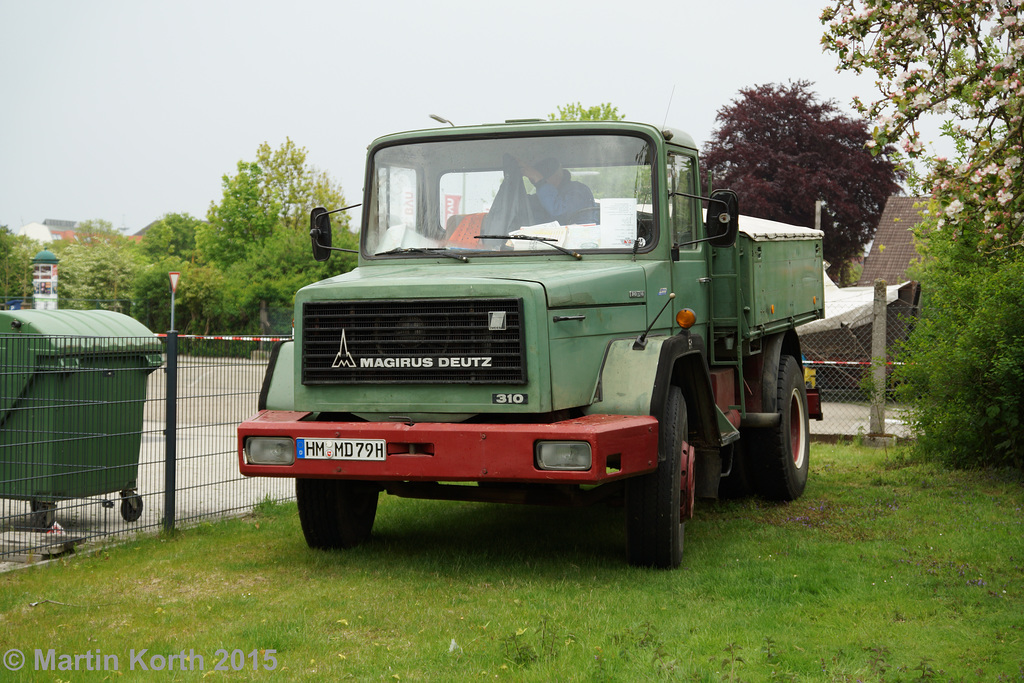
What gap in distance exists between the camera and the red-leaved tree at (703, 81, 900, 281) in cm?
3706

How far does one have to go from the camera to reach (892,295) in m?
22.9

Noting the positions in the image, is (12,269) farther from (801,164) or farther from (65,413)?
(65,413)

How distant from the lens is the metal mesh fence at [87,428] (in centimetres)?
726

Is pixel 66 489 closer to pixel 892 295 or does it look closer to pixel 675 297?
pixel 675 297

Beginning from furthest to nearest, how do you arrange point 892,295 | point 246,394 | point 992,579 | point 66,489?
point 892,295 < point 246,394 < point 66,489 < point 992,579

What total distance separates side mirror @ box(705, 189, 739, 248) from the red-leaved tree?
99.4 feet

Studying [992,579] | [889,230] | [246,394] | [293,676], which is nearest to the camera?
[293,676]

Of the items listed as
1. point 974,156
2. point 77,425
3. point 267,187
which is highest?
point 267,187

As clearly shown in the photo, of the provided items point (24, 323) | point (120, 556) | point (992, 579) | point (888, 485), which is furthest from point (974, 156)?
point (24, 323)

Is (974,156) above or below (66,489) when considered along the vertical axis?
above

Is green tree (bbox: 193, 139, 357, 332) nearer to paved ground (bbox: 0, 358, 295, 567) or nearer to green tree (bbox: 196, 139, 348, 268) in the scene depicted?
green tree (bbox: 196, 139, 348, 268)

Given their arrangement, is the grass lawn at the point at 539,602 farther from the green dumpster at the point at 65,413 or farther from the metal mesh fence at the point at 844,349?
the metal mesh fence at the point at 844,349

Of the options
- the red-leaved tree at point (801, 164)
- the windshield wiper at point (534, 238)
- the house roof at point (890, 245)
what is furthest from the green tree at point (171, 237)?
the windshield wiper at point (534, 238)

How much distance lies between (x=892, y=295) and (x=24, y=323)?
19033 mm
